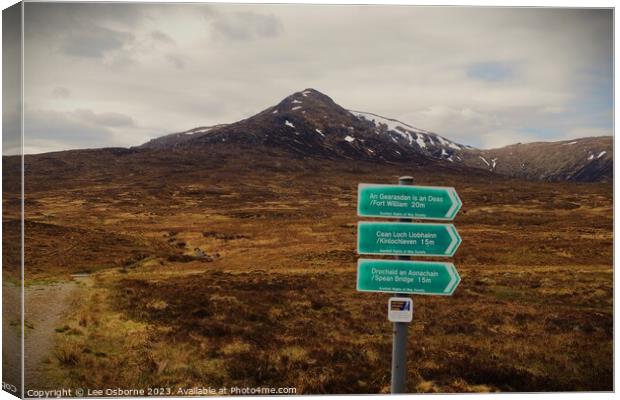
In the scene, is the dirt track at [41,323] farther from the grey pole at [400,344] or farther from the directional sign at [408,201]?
the directional sign at [408,201]

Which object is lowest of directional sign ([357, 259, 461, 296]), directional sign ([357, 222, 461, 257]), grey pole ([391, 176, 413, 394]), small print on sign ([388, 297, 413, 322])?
grey pole ([391, 176, 413, 394])

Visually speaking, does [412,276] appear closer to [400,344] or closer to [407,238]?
[407,238]

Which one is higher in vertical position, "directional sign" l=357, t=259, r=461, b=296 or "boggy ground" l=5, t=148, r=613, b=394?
"directional sign" l=357, t=259, r=461, b=296

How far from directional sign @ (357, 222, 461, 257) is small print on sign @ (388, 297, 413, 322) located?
61 centimetres

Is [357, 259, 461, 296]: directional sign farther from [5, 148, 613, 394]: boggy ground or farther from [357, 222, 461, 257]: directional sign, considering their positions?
[5, 148, 613, 394]: boggy ground

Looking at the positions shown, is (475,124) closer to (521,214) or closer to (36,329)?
(36,329)

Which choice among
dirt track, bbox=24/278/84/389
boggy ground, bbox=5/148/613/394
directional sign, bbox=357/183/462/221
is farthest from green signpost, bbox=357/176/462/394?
dirt track, bbox=24/278/84/389

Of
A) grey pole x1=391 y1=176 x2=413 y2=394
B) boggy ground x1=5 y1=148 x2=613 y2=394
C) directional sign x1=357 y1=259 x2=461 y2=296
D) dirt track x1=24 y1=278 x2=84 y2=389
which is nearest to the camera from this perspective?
directional sign x1=357 y1=259 x2=461 y2=296

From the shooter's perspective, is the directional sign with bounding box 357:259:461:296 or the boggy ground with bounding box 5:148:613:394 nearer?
the directional sign with bounding box 357:259:461:296

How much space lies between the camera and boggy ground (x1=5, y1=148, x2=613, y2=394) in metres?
10.2

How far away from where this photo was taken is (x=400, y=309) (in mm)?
6648

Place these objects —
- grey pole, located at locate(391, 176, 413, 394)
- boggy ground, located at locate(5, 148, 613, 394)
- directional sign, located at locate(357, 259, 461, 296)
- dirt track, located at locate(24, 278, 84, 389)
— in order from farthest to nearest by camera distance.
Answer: boggy ground, located at locate(5, 148, 613, 394) → dirt track, located at locate(24, 278, 84, 389) → grey pole, located at locate(391, 176, 413, 394) → directional sign, located at locate(357, 259, 461, 296)

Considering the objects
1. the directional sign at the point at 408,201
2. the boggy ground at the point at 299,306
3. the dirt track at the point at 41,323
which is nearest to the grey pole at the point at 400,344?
the directional sign at the point at 408,201

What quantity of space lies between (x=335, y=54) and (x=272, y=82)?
2388 mm
